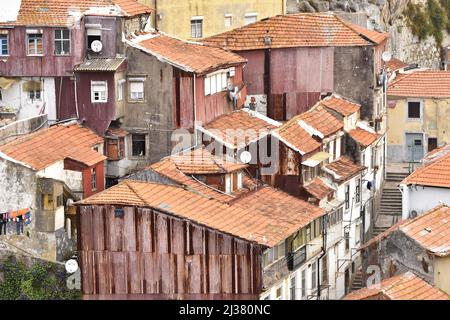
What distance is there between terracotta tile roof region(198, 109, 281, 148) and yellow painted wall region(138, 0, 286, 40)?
8486 mm

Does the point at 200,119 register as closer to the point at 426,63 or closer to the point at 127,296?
the point at 127,296

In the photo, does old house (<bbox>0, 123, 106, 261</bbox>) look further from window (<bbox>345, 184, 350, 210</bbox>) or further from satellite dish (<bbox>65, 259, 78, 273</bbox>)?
window (<bbox>345, 184, 350, 210</bbox>)

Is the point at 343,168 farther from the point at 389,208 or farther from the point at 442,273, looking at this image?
the point at 442,273

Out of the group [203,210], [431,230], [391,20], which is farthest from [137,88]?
[391,20]

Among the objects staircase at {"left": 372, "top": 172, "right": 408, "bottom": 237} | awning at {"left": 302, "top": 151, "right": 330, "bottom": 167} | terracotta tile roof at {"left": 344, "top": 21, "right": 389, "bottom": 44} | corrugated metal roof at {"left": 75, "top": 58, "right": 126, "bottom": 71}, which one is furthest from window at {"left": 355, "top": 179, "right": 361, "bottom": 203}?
corrugated metal roof at {"left": 75, "top": 58, "right": 126, "bottom": 71}

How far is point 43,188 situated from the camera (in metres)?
58.8

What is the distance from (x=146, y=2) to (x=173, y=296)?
22.0 m

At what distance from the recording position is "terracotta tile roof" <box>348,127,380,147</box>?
2813 inches

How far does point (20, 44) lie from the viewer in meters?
65.7

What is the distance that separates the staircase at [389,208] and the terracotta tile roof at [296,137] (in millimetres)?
6944

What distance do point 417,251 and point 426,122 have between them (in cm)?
2541

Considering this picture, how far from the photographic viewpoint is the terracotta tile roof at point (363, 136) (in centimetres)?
7144

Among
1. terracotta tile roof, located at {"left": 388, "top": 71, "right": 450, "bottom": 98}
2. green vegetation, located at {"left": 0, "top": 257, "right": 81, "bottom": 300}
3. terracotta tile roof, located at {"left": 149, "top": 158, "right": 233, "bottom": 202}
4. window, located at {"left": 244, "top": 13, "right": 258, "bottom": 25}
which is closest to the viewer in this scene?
green vegetation, located at {"left": 0, "top": 257, "right": 81, "bottom": 300}

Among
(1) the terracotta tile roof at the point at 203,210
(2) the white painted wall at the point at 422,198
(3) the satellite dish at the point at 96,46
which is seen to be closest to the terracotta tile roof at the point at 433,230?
(2) the white painted wall at the point at 422,198
